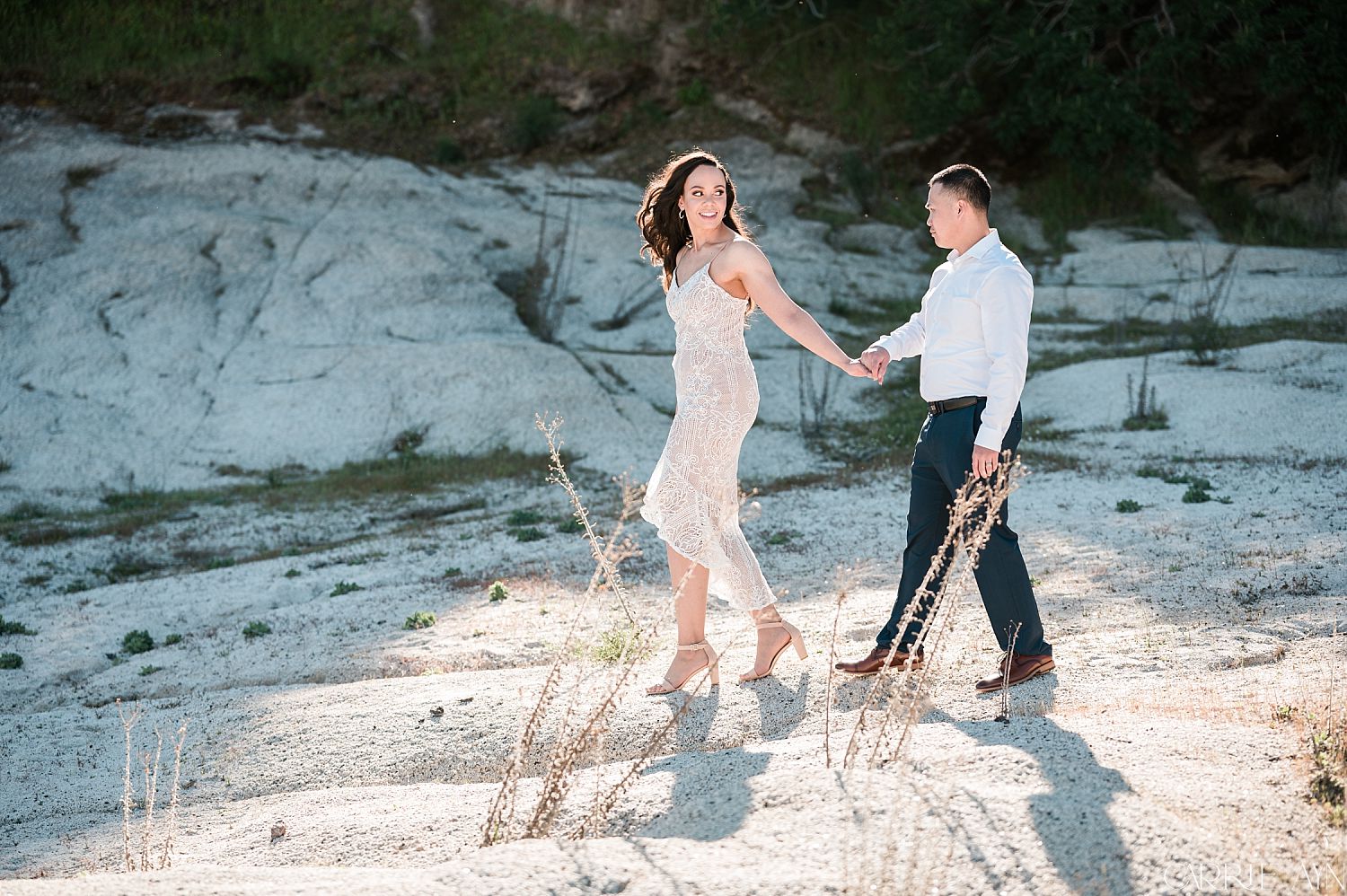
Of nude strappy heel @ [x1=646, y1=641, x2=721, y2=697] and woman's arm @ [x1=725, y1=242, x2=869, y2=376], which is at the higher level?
woman's arm @ [x1=725, y1=242, x2=869, y2=376]

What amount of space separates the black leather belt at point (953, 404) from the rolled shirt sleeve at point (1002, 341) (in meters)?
0.15

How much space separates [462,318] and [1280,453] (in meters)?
9.48

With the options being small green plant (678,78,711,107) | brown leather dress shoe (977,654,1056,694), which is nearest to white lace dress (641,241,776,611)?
brown leather dress shoe (977,654,1056,694)

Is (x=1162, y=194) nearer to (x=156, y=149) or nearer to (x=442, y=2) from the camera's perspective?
(x=442, y=2)

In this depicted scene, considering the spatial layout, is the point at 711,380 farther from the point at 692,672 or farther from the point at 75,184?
the point at 75,184

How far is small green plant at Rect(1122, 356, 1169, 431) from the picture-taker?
1129 centimetres

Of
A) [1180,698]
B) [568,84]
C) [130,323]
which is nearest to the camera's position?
[1180,698]

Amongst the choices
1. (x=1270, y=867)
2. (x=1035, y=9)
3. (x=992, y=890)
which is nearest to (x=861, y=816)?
(x=992, y=890)

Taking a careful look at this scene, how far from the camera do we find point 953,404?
15.2 feet

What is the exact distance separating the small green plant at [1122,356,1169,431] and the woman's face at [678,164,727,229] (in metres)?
7.50

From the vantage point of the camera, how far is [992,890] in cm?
289

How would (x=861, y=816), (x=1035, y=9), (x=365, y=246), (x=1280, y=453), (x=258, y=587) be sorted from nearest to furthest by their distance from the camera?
(x=861, y=816), (x=258, y=587), (x=1280, y=453), (x=365, y=246), (x=1035, y=9)

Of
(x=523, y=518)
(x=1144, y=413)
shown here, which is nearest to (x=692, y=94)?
(x=1144, y=413)

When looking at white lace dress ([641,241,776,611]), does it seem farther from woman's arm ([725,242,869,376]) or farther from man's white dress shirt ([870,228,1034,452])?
man's white dress shirt ([870,228,1034,452])
